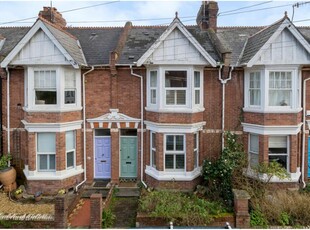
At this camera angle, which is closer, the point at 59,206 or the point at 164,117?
the point at 59,206

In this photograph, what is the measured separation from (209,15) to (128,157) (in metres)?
9.19

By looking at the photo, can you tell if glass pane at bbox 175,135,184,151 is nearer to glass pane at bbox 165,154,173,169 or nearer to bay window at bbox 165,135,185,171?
bay window at bbox 165,135,185,171

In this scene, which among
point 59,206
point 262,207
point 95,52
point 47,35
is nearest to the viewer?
point 59,206

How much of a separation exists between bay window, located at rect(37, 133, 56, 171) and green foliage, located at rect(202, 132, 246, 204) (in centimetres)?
705

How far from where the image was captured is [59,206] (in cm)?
995

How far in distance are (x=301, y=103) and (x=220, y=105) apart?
3.81m

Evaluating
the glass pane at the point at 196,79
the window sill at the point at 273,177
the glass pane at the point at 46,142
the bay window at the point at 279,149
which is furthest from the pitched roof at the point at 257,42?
the glass pane at the point at 46,142

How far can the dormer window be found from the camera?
519 inches

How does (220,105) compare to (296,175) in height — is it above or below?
above

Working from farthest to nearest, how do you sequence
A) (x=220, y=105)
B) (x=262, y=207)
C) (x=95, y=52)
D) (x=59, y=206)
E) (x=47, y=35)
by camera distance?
(x=95, y=52) < (x=220, y=105) < (x=47, y=35) < (x=262, y=207) < (x=59, y=206)

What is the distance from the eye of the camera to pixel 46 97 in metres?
13.5

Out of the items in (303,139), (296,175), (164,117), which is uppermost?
(164,117)

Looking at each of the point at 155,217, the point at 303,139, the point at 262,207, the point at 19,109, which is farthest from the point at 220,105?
the point at 19,109

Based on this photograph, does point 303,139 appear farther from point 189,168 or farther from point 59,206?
point 59,206
